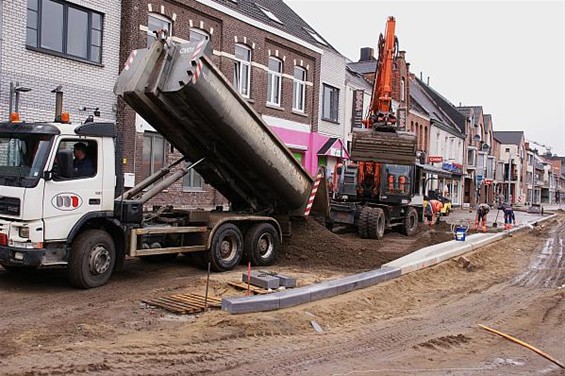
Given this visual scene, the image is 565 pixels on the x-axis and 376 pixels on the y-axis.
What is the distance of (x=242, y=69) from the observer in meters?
21.8

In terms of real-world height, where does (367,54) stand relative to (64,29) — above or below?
above

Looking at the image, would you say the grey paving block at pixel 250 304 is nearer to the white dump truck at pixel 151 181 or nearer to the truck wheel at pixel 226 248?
the white dump truck at pixel 151 181

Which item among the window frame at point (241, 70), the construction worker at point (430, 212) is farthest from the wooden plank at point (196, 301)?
the construction worker at point (430, 212)

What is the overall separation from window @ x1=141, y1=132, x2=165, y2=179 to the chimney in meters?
30.6

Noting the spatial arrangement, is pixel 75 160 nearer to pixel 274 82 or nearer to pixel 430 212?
pixel 274 82

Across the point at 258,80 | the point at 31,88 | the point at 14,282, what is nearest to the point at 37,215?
the point at 14,282

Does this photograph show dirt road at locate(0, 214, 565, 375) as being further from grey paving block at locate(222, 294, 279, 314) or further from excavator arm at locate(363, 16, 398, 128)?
excavator arm at locate(363, 16, 398, 128)

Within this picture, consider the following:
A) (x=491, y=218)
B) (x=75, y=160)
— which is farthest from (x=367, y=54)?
(x=75, y=160)

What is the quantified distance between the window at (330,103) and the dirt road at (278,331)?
57.2 feet

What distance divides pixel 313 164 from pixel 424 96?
29.9 meters

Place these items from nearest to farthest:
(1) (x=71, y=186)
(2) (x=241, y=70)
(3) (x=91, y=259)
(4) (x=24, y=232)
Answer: (4) (x=24, y=232), (1) (x=71, y=186), (3) (x=91, y=259), (2) (x=241, y=70)

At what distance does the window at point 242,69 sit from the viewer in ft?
70.7

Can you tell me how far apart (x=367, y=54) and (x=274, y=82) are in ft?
82.6

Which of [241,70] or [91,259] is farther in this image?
[241,70]
